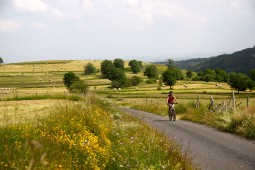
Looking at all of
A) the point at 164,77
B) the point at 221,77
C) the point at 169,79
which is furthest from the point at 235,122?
the point at 221,77

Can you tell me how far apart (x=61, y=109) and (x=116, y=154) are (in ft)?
13.5

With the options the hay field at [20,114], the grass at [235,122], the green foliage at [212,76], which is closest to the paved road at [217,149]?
the grass at [235,122]

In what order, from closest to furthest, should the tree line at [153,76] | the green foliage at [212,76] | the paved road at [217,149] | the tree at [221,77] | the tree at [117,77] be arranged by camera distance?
the paved road at [217,149] → the tree line at [153,76] → the tree at [117,77] → the green foliage at [212,76] → the tree at [221,77]

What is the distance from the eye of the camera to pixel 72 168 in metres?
6.42

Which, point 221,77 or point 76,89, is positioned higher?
point 76,89

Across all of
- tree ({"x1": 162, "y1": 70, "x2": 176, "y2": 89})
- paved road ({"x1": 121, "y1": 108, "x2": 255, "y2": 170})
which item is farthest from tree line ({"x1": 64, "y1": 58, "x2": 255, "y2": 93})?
paved road ({"x1": 121, "y1": 108, "x2": 255, "y2": 170})

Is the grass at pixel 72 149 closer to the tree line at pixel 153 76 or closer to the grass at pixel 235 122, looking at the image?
the grass at pixel 235 122

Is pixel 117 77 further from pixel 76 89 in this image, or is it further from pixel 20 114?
pixel 20 114

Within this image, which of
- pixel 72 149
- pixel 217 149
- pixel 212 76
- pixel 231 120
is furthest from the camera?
pixel 212 76

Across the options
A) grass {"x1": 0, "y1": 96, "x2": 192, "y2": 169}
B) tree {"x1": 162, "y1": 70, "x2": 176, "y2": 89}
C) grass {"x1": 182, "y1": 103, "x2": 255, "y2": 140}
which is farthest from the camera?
tree {"x1": 162, "y1": 70, "x2": 176, "y2": 89}

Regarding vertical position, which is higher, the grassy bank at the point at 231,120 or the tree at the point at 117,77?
the grassy bank at the point at 231,120

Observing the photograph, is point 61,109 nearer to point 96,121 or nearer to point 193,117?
point 96,121

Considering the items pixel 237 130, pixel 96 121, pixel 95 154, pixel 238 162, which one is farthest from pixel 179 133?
pixel 95 154

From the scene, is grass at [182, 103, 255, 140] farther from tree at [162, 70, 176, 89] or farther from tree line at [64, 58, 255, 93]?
tree at [162, 70, 176, 89]
